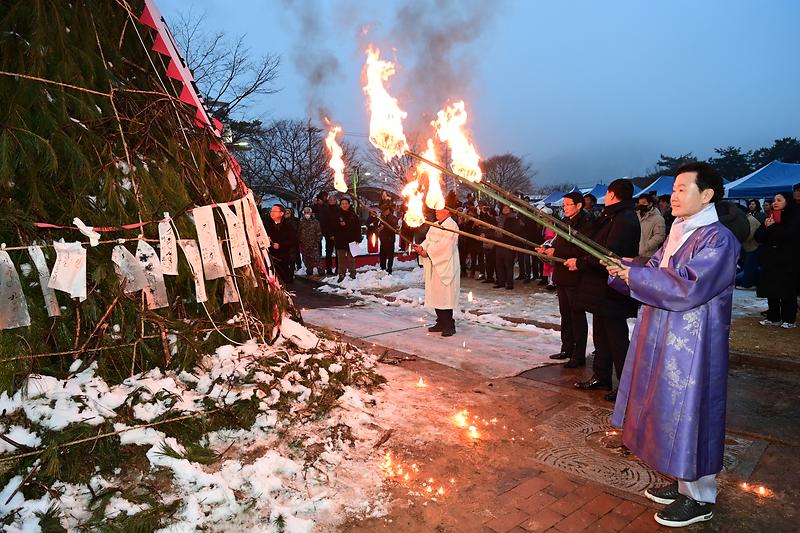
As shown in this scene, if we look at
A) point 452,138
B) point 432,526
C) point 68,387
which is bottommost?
point 432,526

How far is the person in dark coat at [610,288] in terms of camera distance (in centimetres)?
495

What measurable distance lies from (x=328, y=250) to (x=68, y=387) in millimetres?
11238

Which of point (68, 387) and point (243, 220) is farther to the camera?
point (243, 220)

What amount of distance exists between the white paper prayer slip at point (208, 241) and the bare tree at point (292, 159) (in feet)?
86.9

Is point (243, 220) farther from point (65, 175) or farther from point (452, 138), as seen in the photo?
point (452, 138)

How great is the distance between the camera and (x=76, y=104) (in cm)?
427

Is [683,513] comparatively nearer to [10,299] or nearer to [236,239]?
[236,239]

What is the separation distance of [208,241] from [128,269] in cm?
76

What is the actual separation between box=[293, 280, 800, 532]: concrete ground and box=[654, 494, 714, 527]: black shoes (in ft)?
0.16

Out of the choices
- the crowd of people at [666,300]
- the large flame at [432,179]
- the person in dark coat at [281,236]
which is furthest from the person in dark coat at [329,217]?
the large flame at [432,179]

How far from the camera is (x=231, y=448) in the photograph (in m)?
3.88

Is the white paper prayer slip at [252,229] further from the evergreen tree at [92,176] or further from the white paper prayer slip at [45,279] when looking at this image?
the white paper prayer slip at [45,279]

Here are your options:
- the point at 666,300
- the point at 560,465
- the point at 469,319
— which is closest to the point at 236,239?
the point at 560,465

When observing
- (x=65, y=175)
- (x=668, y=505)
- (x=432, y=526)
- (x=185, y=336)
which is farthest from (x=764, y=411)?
(x=65, y=175)
